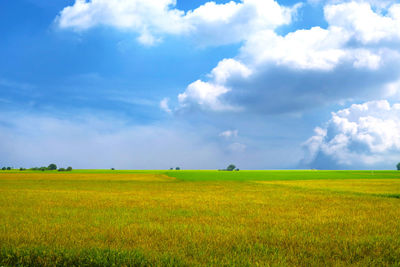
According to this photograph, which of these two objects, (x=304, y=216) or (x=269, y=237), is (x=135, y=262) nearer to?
(x=269, y=237)

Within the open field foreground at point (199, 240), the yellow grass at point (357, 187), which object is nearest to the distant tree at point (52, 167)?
the yellow grass at point (357, 187)

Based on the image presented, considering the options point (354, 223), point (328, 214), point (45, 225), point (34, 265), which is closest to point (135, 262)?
point (34, 265)

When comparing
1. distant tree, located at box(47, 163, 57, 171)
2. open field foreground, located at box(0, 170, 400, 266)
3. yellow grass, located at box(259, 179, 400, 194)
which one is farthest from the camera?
distant tree, located at box(47, 163, 57, 171)

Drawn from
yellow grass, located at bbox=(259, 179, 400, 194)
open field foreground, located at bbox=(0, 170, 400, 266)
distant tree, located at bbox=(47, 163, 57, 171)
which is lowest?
distant tree, located at bbox=(47, 163, 57, 171)

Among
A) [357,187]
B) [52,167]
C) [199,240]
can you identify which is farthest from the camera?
[52,167]

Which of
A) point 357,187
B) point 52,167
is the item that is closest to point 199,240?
point 357,187

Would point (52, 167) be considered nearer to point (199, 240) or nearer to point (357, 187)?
point (357, 187)

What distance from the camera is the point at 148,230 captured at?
12.2 metres

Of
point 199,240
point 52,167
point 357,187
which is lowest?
point 52,167

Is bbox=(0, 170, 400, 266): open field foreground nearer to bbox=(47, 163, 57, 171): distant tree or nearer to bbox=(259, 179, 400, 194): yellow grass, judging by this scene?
bbox=(259, 179, 400, 194): yellow grass

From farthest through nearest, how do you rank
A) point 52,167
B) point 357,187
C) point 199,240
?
1. point 52,167
2. point 357,187
3. point 199,240

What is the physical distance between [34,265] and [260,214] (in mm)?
11726

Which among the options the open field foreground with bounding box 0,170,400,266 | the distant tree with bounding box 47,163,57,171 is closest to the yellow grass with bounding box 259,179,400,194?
the open field foreground with bounding box 0,170,400,266

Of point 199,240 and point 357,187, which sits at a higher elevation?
point 199,240
